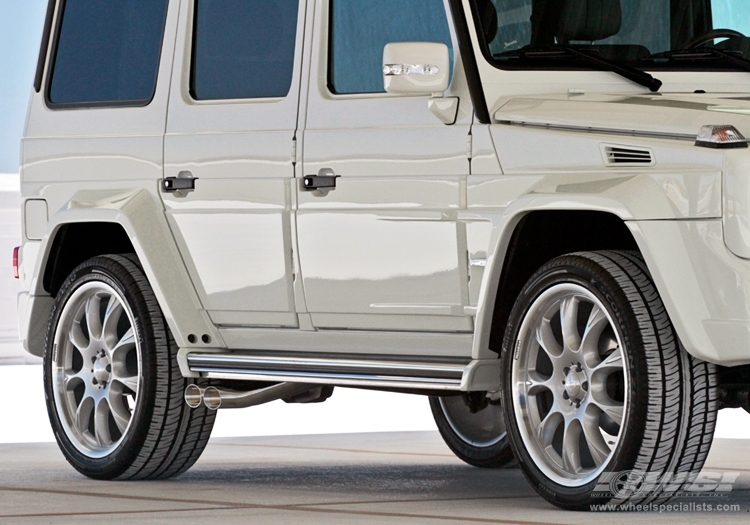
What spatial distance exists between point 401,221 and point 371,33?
0.78 meters

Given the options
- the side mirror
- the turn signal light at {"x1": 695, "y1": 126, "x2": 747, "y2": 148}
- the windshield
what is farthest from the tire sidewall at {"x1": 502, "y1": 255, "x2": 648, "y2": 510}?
the windshield

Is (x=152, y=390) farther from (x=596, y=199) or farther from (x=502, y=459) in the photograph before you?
(x=596, y=199)

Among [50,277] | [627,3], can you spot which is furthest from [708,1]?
[50,277]

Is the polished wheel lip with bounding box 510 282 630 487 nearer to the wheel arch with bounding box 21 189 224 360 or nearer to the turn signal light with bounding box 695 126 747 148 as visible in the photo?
the turn signal light with bounding box 695 126 747 148

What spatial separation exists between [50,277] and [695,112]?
3479 mm

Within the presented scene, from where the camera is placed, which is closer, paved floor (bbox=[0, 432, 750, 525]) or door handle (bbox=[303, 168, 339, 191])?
paved floor (bbox=[0, 432, 750, 525])

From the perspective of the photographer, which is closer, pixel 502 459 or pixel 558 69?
pixel 558 69

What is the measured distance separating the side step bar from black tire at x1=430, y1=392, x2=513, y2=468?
1527 mm

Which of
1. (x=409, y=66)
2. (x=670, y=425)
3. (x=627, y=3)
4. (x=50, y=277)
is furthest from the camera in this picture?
(x=50, y=277)

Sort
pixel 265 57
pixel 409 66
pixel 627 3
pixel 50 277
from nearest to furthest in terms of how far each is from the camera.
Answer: pixel 409 66 < pixel 627 3 < pixel 265 57 < pixel 50 277

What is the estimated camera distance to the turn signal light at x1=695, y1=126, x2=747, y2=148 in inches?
215

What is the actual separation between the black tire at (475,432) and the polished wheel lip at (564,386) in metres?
2.25

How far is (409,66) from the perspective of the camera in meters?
6.14

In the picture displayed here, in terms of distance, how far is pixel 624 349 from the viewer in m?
5.68
